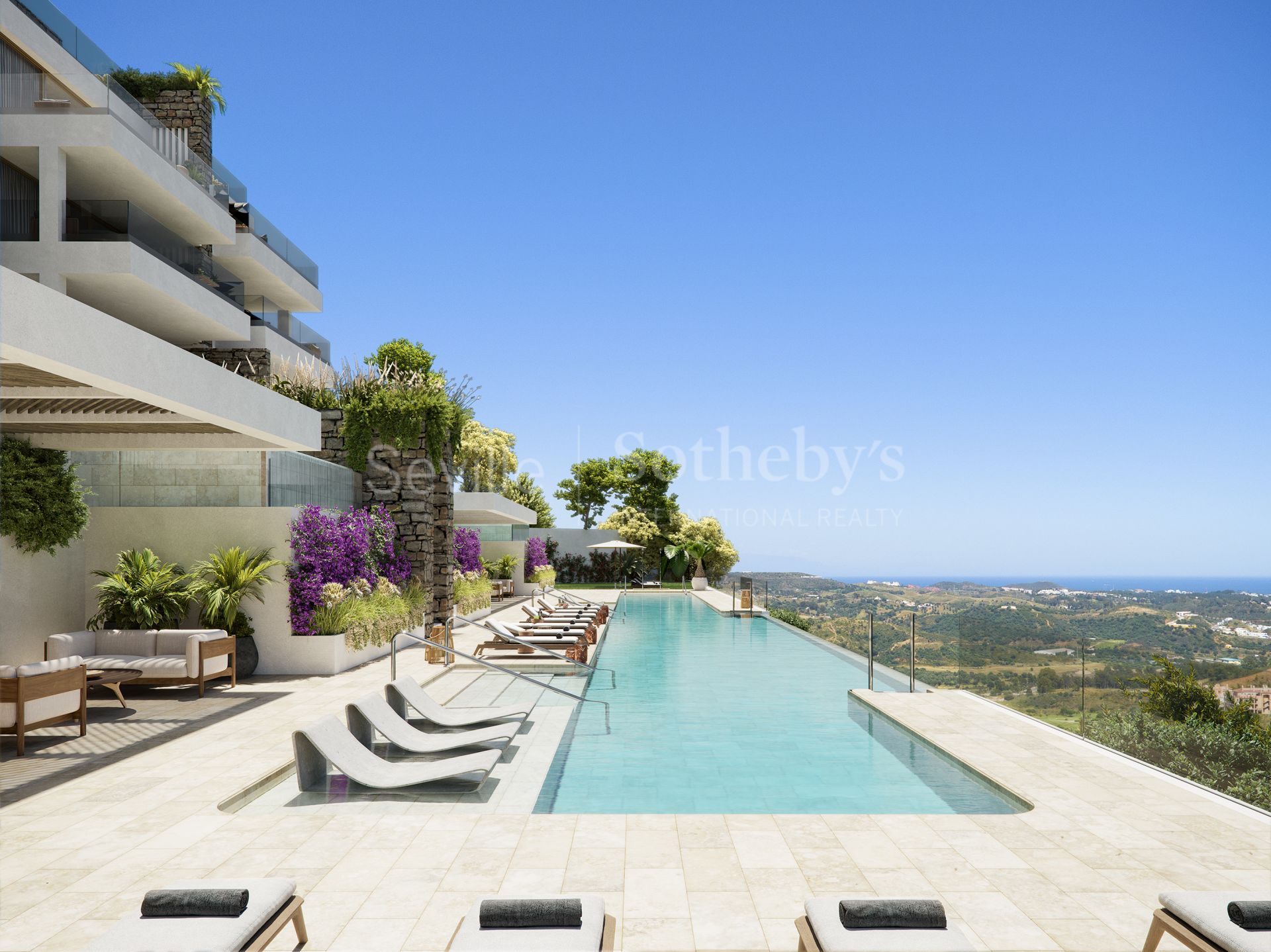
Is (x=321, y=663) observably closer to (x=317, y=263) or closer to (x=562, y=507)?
(x=317, y=263)

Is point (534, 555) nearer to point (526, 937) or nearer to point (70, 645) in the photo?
point (70, 645)

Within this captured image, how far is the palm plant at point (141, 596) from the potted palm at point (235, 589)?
0.24 meters

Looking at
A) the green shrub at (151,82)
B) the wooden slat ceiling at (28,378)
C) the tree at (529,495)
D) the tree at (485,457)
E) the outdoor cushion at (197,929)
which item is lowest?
the outdoor cushion at (197,929)

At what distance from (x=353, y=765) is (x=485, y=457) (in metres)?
30.7

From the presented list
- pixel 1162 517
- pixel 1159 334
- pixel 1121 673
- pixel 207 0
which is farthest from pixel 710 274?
pixel 1121 673

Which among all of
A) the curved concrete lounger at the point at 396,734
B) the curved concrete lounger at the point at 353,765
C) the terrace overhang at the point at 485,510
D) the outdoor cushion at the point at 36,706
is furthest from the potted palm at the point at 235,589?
the terrace overhang at the point at 485,510

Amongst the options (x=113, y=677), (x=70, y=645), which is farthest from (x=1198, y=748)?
(x=70, y=645)

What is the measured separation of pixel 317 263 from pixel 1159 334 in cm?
3404

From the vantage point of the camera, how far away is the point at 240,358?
18.6 m

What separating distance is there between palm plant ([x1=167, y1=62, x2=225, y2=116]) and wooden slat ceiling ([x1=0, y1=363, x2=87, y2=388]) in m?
19.3

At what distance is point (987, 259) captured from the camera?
33094mm

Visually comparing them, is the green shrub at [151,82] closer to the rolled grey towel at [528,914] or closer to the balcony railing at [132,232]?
the balcony railing at [132,232]

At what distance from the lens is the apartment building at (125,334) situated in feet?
21.7

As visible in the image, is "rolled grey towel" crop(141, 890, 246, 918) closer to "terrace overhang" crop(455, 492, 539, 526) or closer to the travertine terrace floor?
the travertine terrace floor
